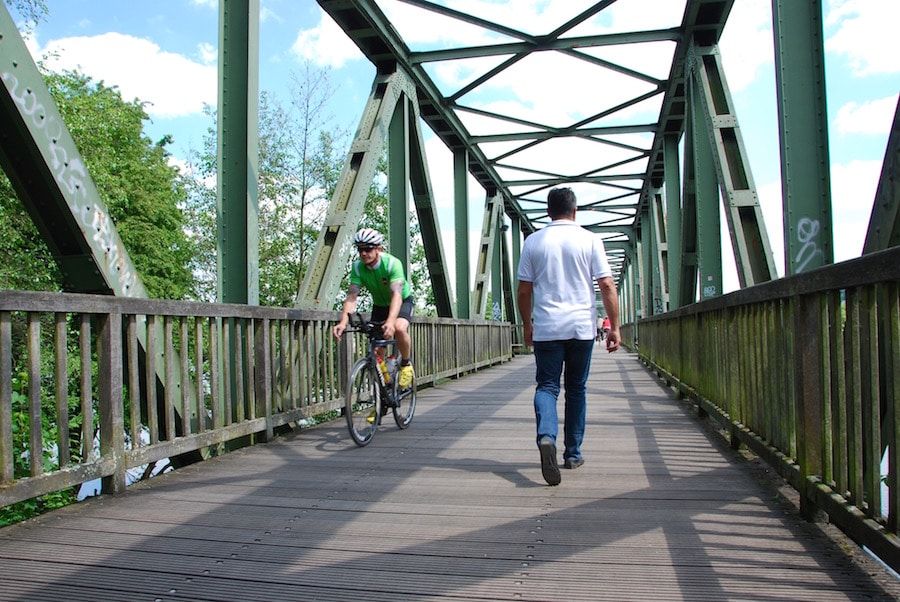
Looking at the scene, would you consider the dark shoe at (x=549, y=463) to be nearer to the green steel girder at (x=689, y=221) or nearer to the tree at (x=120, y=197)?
the green steel girder at (x=689, y=221)

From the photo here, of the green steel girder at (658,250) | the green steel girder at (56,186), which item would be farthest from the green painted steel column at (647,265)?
the green steel girder at (56,186)

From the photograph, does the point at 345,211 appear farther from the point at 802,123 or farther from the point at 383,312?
the point at 802,123

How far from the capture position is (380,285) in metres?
5.02

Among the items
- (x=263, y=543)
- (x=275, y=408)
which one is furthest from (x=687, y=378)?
(x=263, y=543)

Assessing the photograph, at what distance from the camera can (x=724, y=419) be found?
14.9 feet

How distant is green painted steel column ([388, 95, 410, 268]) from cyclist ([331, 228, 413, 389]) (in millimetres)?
4612

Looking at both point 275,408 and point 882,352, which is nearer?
point 882,352

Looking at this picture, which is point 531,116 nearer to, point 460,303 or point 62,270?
point 460,303

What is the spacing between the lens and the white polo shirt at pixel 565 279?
12.2ft

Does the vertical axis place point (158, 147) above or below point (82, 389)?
above

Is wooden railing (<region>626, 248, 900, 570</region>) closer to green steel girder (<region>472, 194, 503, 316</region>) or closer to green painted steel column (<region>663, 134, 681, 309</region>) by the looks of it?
green painted steel column (<region>663, 134, 681, 309</region>)

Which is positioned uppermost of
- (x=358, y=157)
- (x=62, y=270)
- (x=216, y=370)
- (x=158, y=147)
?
(x=158, y=147)

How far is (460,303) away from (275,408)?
10074 mm

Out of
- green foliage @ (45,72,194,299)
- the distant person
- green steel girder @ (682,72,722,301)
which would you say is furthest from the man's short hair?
green foliage @ (45,72,194,299)
